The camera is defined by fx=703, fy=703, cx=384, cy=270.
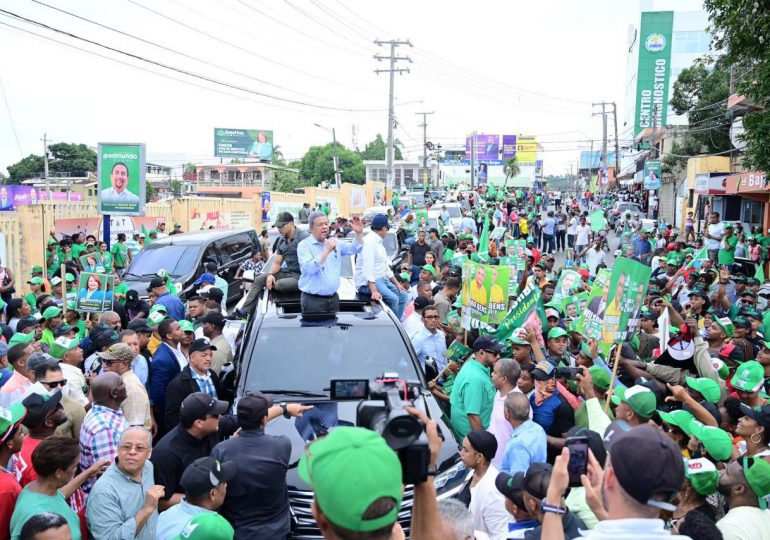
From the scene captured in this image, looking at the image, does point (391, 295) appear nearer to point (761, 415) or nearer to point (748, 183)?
point (761, 415)

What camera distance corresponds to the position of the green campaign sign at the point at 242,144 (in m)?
107

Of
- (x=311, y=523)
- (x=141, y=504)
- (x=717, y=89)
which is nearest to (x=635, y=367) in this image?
(x=311, y=523)

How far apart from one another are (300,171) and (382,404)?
3283 inches

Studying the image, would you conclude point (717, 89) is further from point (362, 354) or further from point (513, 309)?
point (362, 354)

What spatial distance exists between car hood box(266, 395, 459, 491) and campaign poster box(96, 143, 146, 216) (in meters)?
10.0

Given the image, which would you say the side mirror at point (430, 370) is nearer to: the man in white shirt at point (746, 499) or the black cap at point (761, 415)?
the black cap at point (761, 415)

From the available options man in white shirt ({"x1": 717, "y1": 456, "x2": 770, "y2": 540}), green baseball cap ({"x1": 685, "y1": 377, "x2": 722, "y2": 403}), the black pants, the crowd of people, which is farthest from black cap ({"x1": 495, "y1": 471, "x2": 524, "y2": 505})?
the black pants

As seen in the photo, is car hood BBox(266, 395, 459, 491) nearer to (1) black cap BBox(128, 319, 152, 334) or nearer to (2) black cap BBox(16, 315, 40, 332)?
(1) black cap BBox(128, 319, 152, 334)

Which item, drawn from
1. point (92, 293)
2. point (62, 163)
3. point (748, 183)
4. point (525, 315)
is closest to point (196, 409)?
point (525, 315)

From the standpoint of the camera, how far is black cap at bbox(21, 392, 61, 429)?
439 cm

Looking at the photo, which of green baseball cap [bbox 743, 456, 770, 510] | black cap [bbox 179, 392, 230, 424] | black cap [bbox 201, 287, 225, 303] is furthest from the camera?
black cap [bbox 201, 287, 225, 303]

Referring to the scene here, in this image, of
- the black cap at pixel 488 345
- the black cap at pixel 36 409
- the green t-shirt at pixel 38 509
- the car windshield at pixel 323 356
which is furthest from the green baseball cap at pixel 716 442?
the black cap at pixel 36 409

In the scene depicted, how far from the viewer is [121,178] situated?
47.6ft

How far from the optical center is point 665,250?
1759cm
